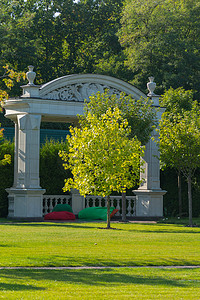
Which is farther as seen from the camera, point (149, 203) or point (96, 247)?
point (149, 203)

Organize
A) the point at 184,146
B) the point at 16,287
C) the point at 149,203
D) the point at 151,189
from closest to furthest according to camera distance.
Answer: the point at 16,287 → the point at 184,146 → the point at 149,203 → the point at 151,189

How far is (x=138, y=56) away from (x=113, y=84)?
17.8 m

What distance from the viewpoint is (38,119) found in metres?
26.8

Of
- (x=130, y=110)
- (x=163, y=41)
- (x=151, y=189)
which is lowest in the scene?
(x=151, y=189)

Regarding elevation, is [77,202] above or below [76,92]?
below

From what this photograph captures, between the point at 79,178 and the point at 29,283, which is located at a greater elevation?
the point at 79,178

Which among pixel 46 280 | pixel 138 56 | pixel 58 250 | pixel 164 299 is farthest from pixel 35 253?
pixel 138 56

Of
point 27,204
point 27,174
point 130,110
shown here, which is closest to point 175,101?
point 130,110

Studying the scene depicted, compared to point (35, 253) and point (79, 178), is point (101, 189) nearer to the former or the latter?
point (79, 178)

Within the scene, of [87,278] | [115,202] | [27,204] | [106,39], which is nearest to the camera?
[87,278]

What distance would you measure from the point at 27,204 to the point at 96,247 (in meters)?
10.9

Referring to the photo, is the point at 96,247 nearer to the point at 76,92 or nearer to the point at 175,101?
the point at 76,92

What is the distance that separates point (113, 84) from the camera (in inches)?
1131

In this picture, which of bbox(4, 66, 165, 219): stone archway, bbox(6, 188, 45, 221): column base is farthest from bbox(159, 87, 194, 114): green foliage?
bbox(6, 188, 45, 221): column base
